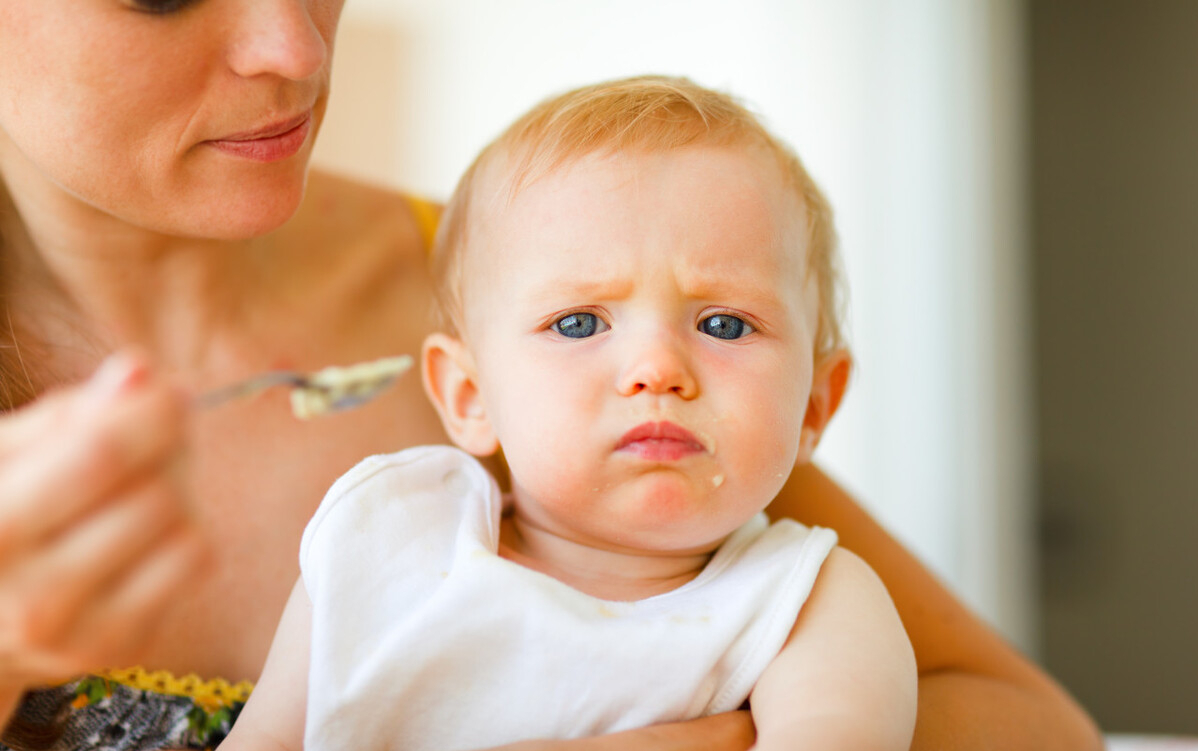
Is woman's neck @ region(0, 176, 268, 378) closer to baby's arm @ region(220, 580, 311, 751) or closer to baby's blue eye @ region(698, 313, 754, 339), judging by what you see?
baby's arm @ region(220, 580, 311, 751)

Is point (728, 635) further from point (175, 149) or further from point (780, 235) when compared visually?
point (175, 149)

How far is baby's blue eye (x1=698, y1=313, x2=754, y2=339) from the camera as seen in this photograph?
664 millimetres

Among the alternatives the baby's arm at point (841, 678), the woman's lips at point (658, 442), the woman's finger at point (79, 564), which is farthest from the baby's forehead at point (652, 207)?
the woman's finger at point (79, 564)

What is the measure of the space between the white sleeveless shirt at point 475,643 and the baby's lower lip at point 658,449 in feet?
0.31

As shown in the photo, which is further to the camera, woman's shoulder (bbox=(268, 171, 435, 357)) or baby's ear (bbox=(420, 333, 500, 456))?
woman's shoulder (bbox=(268, 171, 435, 357))

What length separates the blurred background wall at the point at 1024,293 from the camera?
214 cm

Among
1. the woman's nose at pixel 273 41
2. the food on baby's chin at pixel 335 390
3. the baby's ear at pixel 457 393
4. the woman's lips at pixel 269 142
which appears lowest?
the baby's ear at pixel 457 393

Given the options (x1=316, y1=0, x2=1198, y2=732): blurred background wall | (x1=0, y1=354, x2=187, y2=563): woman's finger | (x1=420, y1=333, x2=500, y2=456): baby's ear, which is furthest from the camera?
(x1=316, y1=0, x2=1198, y2=732): blurred background wall

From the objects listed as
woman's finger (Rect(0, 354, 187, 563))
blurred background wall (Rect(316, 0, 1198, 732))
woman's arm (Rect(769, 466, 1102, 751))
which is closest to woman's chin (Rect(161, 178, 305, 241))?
woman's finger (Rect(0, 354, 187, 563))

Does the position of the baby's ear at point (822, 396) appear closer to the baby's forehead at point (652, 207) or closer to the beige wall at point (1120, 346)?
the baby's forehead at point (652, 207)

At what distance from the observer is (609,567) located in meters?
0.69

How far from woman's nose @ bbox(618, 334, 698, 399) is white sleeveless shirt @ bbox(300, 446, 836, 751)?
0.42ft

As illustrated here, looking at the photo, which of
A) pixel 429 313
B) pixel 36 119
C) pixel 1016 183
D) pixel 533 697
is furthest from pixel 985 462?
pixel 36 119

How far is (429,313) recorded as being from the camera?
0.88m
